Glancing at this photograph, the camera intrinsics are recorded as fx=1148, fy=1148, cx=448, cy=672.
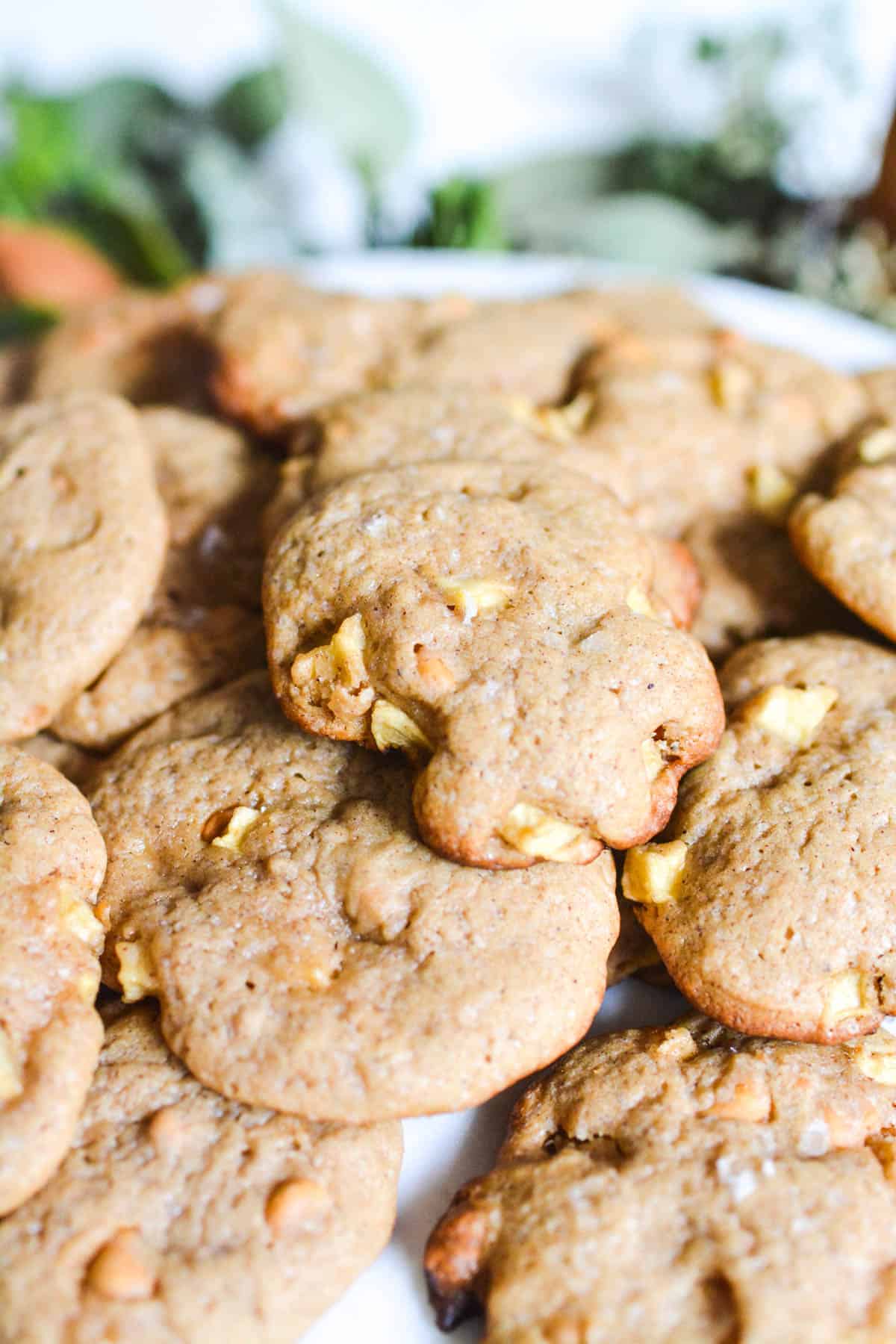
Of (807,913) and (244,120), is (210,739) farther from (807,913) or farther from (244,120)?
(244,120)

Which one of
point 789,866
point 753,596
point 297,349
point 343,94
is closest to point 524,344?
point 297,349

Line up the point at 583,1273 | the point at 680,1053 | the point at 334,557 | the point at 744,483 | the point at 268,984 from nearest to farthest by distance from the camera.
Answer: the point at 583,1273 → the point at 268,984 → the point at 680,1053 → the point at 334,557 → the point at 744,483

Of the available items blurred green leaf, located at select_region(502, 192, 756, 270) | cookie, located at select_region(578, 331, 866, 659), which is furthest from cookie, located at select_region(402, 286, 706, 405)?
blurred green leaf, located at select_region(502, 192, 756, 270)

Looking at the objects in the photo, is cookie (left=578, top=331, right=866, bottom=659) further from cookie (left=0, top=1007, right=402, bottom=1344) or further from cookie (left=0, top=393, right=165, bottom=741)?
cookie (left=0, top=1007, right=402, bottom=1344)

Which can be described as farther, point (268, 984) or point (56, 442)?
point (56, 442)

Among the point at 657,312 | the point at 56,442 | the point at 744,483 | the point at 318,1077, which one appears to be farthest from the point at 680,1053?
the point at 657,312

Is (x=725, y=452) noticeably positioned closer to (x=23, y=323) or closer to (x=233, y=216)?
(x=23, y=323)
